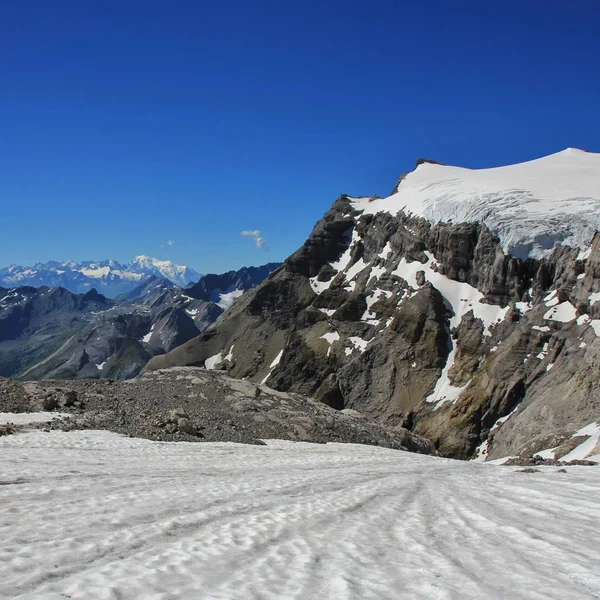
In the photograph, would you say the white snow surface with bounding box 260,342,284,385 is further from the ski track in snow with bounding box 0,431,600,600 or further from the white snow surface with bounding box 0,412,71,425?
the ski track in snow with bounding box 0,431,600,600

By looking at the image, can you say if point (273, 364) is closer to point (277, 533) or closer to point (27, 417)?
point (27, 417)

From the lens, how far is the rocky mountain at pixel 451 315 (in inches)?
2628

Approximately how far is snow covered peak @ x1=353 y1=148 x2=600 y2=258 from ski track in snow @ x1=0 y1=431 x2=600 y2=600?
69.1 m

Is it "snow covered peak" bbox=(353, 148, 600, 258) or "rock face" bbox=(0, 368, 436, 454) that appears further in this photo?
"snow covered peak" bbox=(353, 148, 600, 258)

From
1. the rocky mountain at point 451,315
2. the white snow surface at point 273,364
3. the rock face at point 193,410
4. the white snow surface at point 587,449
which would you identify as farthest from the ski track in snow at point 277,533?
the white snow surface at point 273,364

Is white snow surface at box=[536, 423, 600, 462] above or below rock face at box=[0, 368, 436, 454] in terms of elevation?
below

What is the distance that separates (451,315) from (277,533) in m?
84.7

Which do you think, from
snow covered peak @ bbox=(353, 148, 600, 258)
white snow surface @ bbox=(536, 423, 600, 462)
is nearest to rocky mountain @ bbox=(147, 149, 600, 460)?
snow covered peak @ bbox=(353, 148, 600, 258)

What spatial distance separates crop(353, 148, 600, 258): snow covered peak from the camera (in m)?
79.0

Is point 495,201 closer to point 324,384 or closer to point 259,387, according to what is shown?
point 324,384

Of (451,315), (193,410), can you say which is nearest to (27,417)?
(193,410)

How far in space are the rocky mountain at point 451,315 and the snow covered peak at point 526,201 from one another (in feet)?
1.04

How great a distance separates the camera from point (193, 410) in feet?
120

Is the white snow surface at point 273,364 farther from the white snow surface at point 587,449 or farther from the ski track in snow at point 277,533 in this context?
the ski track in snow at point 277,533
